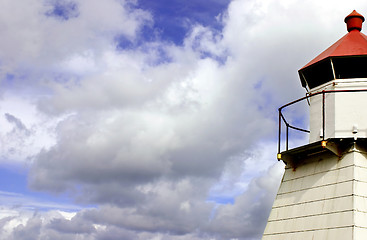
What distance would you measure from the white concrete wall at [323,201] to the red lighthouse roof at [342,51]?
8.95 ft

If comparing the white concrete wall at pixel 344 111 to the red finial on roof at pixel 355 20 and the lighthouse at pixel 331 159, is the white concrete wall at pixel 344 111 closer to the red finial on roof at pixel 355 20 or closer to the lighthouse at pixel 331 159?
the lighthouse at pixel 331 159

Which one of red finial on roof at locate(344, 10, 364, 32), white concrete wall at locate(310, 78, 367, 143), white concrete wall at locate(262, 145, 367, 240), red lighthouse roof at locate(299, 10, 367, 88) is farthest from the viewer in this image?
red finial on roof at locate(344, 10, 364, 32)

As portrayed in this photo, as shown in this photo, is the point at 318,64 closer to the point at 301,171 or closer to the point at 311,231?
the point at 301,171

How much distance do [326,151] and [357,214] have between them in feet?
7.96

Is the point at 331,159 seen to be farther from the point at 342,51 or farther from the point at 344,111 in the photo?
the point at 342,51

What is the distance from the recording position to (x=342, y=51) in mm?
13617

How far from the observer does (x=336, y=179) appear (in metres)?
12.6

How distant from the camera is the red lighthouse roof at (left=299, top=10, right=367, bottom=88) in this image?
532 inches

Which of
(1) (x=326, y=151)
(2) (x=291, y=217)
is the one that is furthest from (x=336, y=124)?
(2) (x=291, y=217)

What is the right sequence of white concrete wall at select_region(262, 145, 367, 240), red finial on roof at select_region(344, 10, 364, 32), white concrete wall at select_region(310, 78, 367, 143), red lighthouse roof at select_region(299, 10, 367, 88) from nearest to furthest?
1. white concrete wall at select_region(262, 145, 367, 240)
2. white concrete wall at select_region(310, 78, 367, 143)
3. red lighthouse roof at select_region(299, 10, 367, 88)
4. red finial on roof at select_region(344, 10, 364, 32)

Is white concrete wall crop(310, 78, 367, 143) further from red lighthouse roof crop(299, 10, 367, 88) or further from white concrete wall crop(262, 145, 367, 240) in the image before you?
white concrete wall crop(262, 145, 367, 240)

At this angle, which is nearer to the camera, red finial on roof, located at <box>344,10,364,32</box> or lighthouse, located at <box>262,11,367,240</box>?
lighthouse, located at <box>262,11,367,240</box>

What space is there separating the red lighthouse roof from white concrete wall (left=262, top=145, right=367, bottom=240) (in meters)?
2.73

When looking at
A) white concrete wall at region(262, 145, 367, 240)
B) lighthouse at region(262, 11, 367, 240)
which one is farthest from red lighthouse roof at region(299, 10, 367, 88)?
white concrete wall at region(262, 145, 367, 240)
